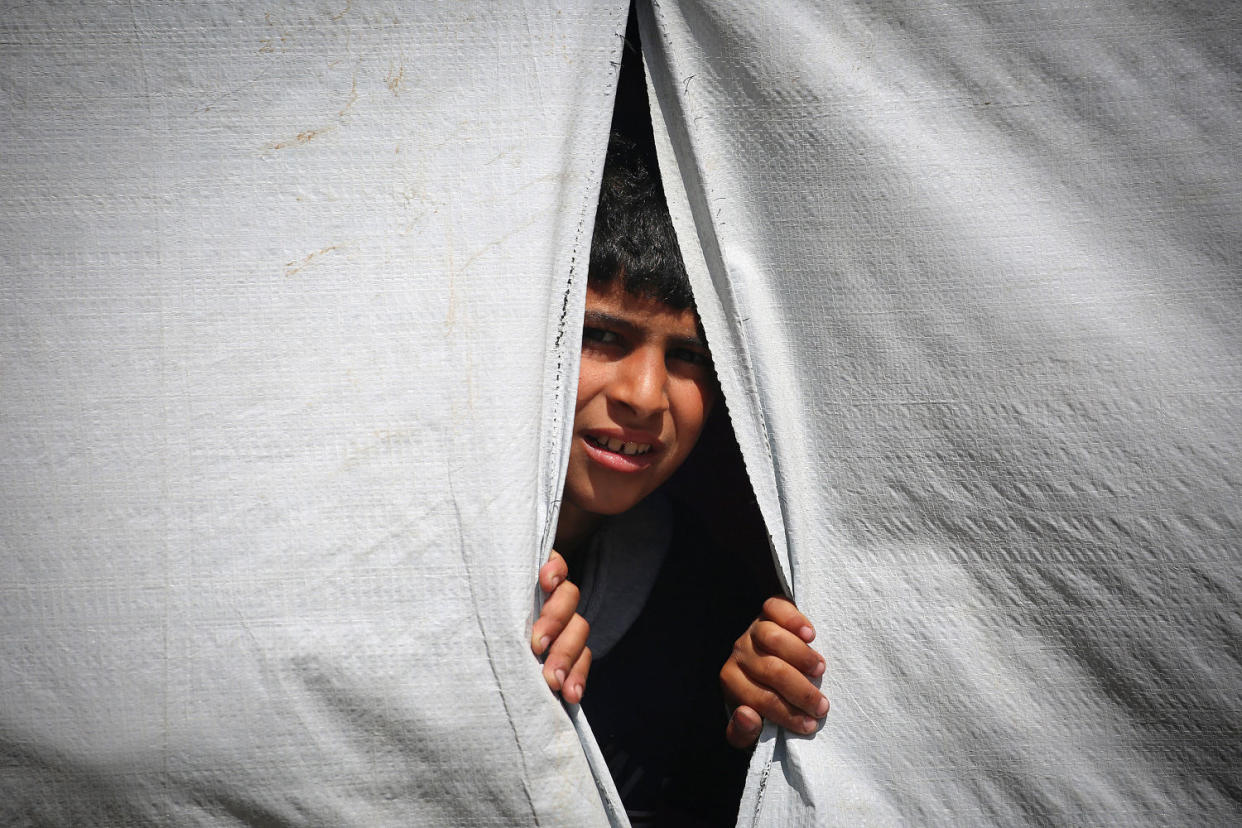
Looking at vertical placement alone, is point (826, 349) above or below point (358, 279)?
below

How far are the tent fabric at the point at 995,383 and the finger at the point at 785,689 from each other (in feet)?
0.08

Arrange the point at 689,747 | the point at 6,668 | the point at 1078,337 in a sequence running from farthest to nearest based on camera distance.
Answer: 1. the point at 689,747
2. the point at 1078,337
3. the point at 6,668

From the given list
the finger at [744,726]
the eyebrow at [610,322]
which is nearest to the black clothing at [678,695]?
the finger at [744,726]

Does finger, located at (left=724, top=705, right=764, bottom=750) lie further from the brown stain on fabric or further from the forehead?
the brown stain on fabric

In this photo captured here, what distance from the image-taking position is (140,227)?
0.75 metres

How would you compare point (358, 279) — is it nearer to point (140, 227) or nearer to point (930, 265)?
point (140, 227)

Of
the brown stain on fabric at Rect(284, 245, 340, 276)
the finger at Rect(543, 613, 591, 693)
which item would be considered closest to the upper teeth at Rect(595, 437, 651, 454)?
the finger at Rect(543, 613, 591, 693)

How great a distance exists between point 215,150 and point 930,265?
0.72 m

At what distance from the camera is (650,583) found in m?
1.21

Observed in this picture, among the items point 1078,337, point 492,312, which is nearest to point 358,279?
point 492,312

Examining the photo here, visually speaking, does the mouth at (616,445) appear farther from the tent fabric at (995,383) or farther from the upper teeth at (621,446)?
the tent fabric at (995,383)

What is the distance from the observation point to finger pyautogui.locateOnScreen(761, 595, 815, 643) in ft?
2.70

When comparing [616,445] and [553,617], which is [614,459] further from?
[553,617]

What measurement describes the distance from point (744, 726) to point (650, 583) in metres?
0.35
